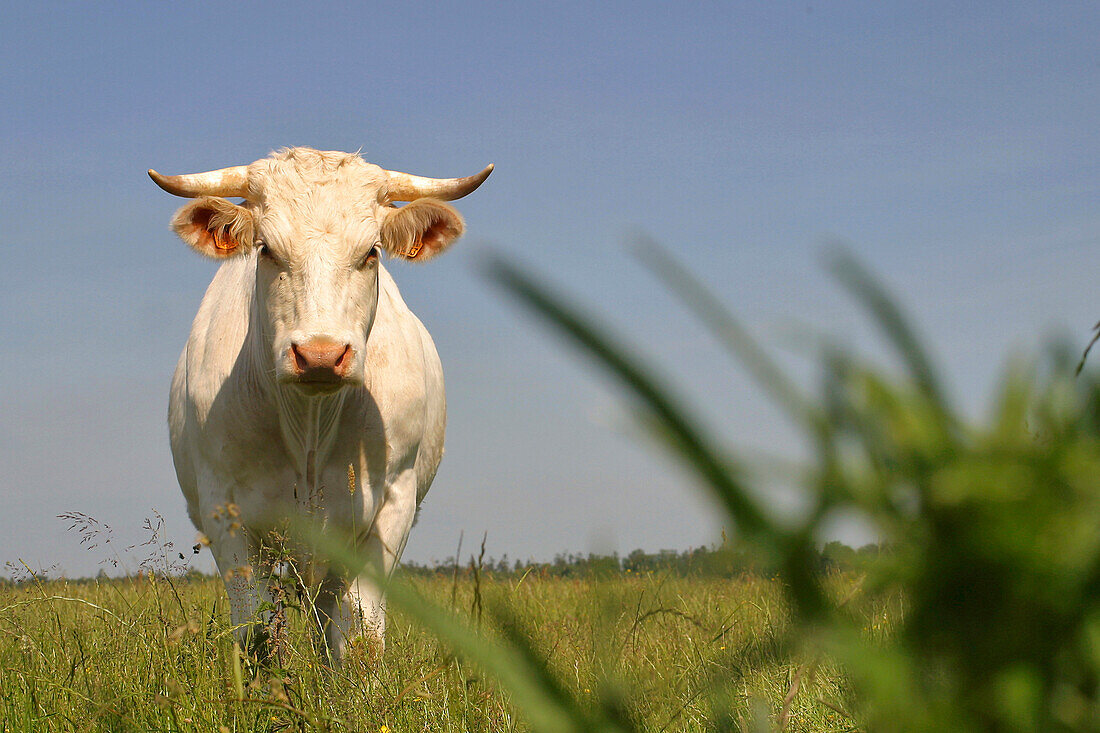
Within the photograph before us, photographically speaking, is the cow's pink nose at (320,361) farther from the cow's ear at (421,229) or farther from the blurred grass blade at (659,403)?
the blurred grass blade at (659,403)

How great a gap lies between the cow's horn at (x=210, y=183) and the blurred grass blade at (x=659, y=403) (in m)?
5.13

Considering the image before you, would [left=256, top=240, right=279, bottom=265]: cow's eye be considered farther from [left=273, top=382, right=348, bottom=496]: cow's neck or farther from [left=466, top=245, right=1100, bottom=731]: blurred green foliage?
[left=466, top=245, right=1100, bottom=731]: blurred green foliage

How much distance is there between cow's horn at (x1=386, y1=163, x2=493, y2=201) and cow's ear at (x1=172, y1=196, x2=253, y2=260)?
0.84 m

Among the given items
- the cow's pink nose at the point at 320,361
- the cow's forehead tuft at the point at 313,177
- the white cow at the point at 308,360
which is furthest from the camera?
the cow's forehead tuft at the point at 313,177

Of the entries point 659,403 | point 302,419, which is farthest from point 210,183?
A: point 659,403

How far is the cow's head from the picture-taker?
4.18 meters

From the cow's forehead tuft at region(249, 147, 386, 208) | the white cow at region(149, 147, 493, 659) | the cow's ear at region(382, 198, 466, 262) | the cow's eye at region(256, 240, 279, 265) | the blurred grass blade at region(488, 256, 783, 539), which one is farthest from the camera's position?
the cow's ear at region(382, 198, 466, 262)

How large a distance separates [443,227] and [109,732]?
332 cm

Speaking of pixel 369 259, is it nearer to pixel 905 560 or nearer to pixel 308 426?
pixel 308 426

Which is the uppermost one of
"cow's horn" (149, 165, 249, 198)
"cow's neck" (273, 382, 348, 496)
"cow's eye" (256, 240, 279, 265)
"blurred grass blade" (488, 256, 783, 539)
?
"cow's horn" (149, 165, 249, 198)

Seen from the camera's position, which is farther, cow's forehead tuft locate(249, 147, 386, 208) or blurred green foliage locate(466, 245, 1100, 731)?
cow's forehead tuft locate(249, 147, 386, 208)

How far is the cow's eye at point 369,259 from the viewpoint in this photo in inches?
181

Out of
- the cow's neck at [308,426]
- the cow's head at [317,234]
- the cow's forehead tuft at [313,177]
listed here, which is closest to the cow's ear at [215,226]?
the cow's head at [317,234]

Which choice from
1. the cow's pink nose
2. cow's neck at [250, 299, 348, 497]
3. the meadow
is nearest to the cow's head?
the cow's pink nose
